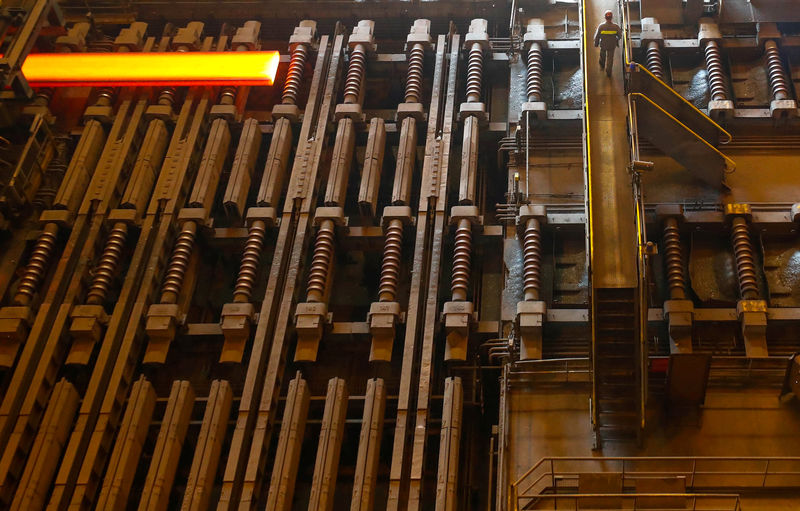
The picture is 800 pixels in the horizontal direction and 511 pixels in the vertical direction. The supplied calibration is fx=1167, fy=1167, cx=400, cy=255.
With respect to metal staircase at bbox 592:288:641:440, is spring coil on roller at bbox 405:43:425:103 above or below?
above

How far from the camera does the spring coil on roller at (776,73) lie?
1206 inches

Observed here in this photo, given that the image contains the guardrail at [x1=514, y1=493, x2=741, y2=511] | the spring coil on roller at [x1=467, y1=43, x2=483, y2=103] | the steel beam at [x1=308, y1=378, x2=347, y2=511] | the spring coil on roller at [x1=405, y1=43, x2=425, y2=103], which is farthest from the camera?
the spring coil on roller at [x1=405, y1=43, x2=425, y2=103]

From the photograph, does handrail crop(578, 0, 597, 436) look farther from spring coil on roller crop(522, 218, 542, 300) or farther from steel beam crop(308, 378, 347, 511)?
steel beam crop(308, 378, 347, 511)

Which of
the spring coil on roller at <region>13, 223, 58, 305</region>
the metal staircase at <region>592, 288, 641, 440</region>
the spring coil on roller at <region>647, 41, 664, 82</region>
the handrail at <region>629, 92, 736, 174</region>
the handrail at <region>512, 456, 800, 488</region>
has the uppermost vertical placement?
the spring coil on roller at <region>647, 41, 664, 82</region>

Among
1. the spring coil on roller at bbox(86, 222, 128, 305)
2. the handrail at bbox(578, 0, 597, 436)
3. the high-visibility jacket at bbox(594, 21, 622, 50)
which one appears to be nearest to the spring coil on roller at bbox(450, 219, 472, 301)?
the handrail at bbox(578, 0, 597, 436)

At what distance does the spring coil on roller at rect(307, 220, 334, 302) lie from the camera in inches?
1096

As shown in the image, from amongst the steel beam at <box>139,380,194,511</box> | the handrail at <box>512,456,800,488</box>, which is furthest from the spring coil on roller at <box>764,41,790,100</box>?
the steel beam at <box>139,380,194,511</box>

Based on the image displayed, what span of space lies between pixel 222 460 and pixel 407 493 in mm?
4655

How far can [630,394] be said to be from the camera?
79.2ft

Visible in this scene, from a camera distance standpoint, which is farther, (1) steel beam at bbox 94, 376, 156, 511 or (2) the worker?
(2) the worker

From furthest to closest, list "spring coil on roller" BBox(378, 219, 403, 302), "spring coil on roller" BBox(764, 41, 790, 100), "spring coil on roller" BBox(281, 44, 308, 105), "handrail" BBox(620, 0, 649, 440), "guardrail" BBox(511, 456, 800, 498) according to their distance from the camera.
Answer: "spring coil on roller" BBox(281, 44, 308, 105) → "spring coil on roller" BBox(764, 41, 790, 100) → "spring coil on roller" BBox(378, 219, 403, 302) → "handrail" BBox(620, 0, 649, 440) → "guardrail" BBox(511, 456, 800, 498)

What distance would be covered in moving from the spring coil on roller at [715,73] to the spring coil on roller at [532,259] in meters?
6.66

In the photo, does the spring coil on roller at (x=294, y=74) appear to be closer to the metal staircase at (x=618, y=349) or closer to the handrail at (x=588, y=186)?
the handrail at (x=588, y=186)

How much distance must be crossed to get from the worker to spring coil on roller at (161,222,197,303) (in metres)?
11.0
